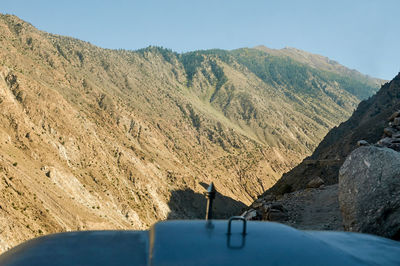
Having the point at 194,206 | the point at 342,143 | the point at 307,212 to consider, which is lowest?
the point at 194,206

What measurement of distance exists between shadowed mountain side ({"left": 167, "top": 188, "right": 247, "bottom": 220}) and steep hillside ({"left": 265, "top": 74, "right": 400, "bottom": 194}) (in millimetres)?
16740

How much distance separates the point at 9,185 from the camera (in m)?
23.4

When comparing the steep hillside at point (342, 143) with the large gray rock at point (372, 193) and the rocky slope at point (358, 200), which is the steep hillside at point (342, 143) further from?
the large gray rock at point (372, 193)

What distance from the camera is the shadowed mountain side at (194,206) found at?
44.4 metres

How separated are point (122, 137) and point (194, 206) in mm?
15715

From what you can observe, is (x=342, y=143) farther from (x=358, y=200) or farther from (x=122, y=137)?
(x=122, y=137)

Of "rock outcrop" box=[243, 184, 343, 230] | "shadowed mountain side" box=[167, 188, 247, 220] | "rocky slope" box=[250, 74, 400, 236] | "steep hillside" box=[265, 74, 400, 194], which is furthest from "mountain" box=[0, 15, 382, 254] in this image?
"steep hillside" box=[265, 74, 400, 194]

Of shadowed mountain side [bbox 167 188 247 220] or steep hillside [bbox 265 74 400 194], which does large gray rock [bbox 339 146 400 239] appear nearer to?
steep hillside [bbox 265 74 400 194]

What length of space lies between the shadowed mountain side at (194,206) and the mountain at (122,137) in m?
0.20

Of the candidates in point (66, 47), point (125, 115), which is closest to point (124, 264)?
point (125, 115)

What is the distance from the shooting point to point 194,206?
155 feet

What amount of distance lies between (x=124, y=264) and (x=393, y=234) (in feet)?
15.1

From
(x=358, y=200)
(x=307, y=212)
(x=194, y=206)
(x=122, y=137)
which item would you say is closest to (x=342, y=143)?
(x=307, y=212)

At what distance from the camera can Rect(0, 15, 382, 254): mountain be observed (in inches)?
1125
